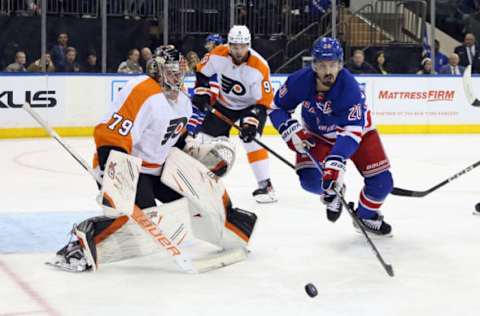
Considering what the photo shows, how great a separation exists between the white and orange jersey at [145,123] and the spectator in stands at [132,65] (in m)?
6.04

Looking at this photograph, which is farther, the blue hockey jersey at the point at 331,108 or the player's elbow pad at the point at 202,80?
the player's elbow pad at the point at 202,80

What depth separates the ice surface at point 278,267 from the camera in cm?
351

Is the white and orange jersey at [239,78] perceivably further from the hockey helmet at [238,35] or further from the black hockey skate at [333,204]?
the black hockey skate at [333,204]

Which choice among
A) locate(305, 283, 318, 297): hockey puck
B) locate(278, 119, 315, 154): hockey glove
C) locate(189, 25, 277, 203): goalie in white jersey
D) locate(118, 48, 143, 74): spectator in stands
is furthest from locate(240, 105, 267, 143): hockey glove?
locate(118, 48, 143, 74): spectator in stands

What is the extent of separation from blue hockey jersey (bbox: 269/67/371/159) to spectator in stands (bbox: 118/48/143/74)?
5406 mm

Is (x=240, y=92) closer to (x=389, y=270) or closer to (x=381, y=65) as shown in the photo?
(x=389, y=270)

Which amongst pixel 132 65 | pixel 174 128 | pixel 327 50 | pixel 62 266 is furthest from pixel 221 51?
pixel 132 65

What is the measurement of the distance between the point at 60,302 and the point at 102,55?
6.91 meters

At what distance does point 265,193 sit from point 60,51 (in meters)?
4.49

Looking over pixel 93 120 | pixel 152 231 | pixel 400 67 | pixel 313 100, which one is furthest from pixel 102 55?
pixel 152 231

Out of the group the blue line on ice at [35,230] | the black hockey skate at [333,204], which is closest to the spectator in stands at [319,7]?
the blue line on ice at [35,230]

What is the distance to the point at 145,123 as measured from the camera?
3963mm

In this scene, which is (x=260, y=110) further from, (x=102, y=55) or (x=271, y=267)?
(x=102, y=55)

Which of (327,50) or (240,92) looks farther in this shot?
(240,92)
